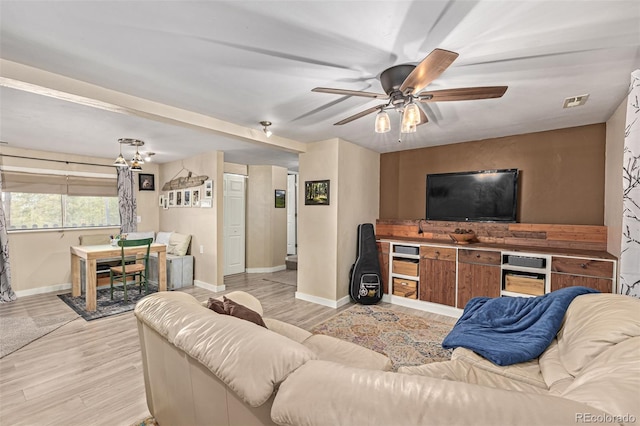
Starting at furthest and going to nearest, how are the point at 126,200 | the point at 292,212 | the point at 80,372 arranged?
the point at 292,212, the point at 126,200, the point at 80,372

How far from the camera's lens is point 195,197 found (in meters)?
5.20

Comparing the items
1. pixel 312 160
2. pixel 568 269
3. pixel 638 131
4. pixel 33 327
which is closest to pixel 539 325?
pixel 638 131

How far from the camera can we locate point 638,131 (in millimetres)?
1775

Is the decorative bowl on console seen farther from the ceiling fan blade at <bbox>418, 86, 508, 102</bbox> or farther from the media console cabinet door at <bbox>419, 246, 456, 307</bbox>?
the ceiling fan blade at <bbox>418, 86, 508, 102</bbox>

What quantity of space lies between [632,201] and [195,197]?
5.41 metres

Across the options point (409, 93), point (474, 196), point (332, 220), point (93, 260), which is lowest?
point (93, 260)

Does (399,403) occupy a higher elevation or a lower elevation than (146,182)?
lower

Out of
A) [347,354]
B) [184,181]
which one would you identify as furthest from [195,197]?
[347,354]

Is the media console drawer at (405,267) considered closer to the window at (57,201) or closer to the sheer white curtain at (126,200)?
the sheer white curtain at (126,200)

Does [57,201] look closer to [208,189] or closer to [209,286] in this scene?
[208,189]

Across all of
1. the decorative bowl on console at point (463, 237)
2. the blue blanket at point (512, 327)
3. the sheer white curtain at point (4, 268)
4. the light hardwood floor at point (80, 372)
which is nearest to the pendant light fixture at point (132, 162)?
the sheer white curtain at point (4, 268)

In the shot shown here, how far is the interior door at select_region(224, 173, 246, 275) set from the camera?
594 cm

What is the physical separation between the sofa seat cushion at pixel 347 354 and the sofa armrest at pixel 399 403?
809 mm

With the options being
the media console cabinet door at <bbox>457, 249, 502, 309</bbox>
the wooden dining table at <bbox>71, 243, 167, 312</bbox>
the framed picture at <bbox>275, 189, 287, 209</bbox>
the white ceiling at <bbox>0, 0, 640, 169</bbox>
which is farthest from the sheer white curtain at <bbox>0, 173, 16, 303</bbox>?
the media console cabinet door at <bbox>457, 249, 502, 309</bbox>
